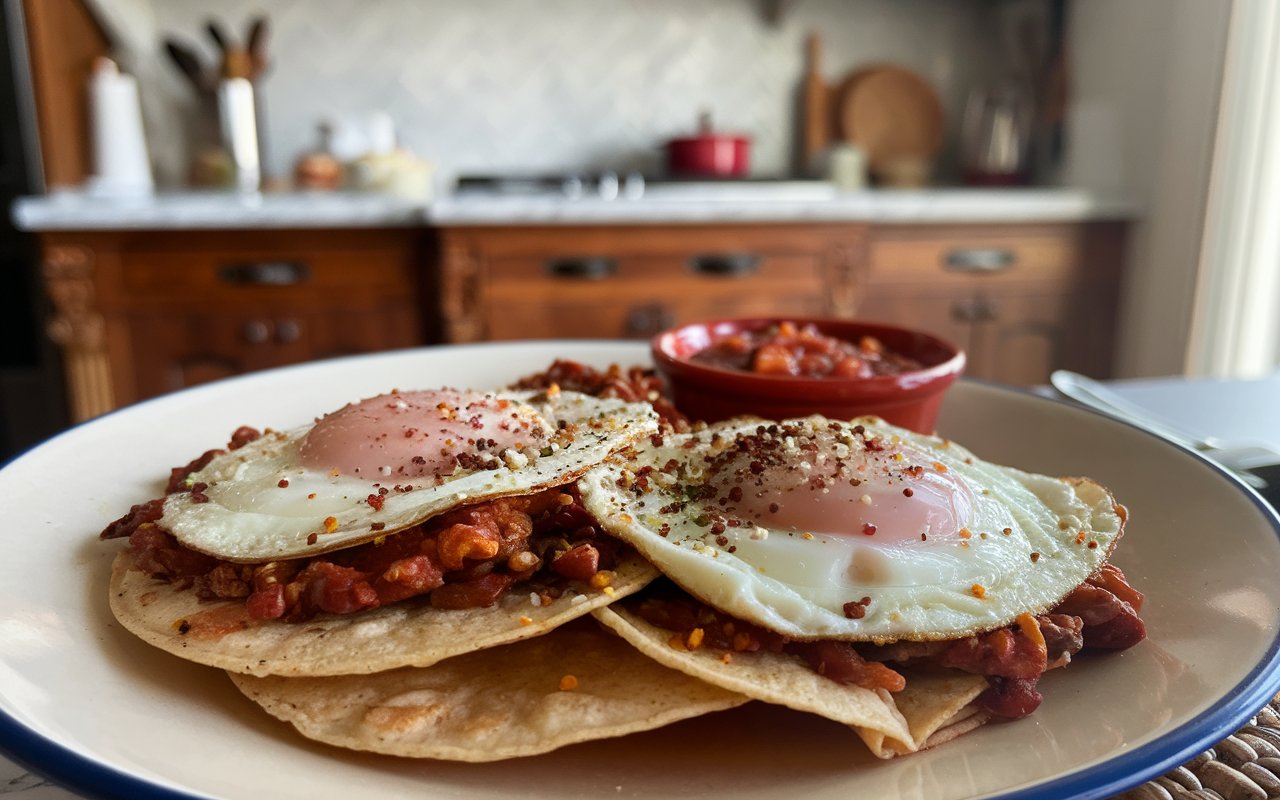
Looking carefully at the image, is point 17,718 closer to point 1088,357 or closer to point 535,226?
point 535,226

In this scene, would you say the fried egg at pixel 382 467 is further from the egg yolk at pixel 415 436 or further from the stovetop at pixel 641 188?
the stovetop at pixel 641 188

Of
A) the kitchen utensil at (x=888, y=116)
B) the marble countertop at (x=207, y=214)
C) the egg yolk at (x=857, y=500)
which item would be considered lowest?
the egg yolk at (x=857, y=500)

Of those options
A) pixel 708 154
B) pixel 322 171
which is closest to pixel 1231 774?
pixel 708 154

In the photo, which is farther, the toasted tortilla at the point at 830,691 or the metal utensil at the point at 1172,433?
the metal utensil at the point at 1172,433

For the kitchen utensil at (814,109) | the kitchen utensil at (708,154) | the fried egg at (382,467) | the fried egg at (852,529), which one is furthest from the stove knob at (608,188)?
the fried egg at (852,529)

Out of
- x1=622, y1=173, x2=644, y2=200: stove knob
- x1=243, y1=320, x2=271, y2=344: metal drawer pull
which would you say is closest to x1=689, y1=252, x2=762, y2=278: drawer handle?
x1=622, y1=173, x2=644, y2=200: stove knob

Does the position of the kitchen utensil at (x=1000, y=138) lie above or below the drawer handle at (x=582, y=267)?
above

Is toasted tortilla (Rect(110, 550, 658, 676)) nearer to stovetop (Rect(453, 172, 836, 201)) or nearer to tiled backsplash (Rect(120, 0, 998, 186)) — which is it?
stovetop (Rect(453, 172, 836, 201))
